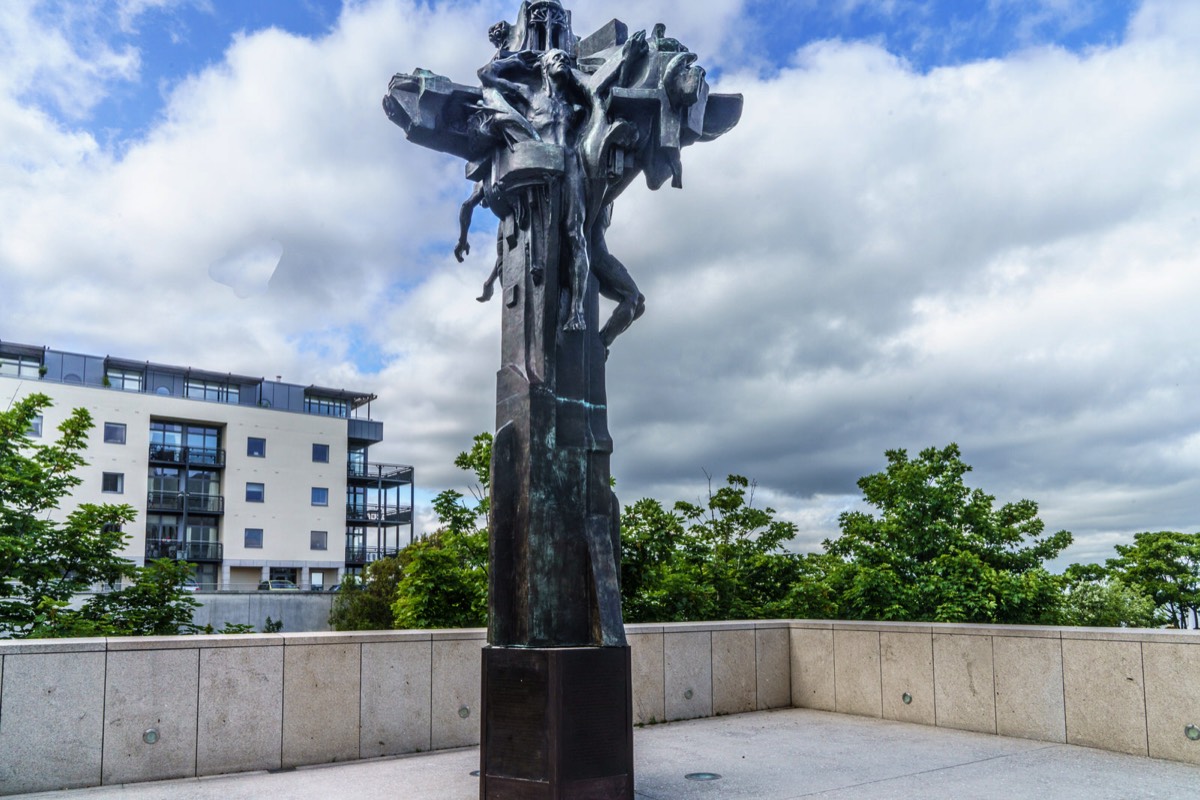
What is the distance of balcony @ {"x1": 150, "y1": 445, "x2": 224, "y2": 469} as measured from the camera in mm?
54281

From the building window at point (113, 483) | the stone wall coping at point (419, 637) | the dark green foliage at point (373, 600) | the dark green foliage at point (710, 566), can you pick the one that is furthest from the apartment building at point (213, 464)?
the stone wall coping at point (419, 637)

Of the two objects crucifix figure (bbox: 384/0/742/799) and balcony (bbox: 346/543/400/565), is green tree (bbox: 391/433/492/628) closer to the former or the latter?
crucifix figure (bbox: 384/0/742/799)

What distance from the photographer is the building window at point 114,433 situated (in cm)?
5144

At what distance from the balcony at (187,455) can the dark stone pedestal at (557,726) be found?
52385 mm

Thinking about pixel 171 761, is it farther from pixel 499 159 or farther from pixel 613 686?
pixel 499 159

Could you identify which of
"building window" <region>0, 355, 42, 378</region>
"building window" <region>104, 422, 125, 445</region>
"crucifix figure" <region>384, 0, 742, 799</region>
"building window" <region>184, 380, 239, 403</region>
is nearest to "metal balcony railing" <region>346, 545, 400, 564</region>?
"building window" <region>184, 380, 239, 403</region>

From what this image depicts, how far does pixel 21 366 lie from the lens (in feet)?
168

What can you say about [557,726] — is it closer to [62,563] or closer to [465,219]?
[465,219]

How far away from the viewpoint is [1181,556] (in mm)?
25594

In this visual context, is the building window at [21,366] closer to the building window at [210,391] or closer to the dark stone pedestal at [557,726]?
the building window at [210,391]

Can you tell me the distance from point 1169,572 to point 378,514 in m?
48.9

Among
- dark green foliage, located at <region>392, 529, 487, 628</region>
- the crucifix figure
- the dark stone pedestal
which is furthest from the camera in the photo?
dark green foliage, located at <region>392, 529, 487, 628</region>

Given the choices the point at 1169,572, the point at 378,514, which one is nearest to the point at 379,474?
the point at 378,514

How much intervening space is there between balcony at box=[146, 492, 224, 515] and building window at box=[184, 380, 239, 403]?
6000 mm
